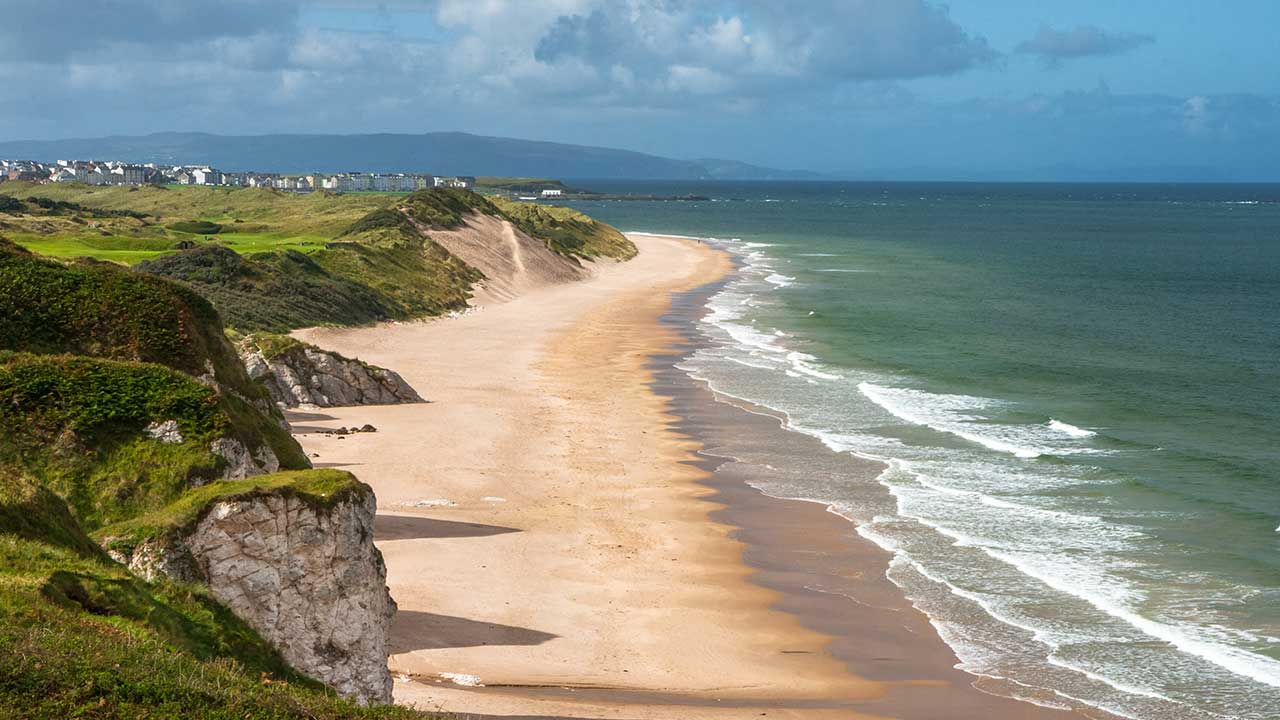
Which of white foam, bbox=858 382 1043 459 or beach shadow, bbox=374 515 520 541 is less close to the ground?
white foam, bbox=858 382 1043 459

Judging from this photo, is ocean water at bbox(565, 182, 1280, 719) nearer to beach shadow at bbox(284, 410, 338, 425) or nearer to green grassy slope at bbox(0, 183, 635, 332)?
beach shadow at bbox(284, 410, 338, 425)

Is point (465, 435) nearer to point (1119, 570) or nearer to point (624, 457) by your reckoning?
point (624, 457)

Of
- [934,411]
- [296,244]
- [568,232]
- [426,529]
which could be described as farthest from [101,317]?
[568,232]

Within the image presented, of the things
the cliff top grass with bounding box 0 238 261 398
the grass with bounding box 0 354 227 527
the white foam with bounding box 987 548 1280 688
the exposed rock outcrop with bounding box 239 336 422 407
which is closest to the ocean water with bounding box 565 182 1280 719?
the white foam with bounding box 987 548 1280 688

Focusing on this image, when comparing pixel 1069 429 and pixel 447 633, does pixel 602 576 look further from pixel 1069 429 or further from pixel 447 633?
pixel 1069 429

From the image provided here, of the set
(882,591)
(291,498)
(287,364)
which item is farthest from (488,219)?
(291,498)
